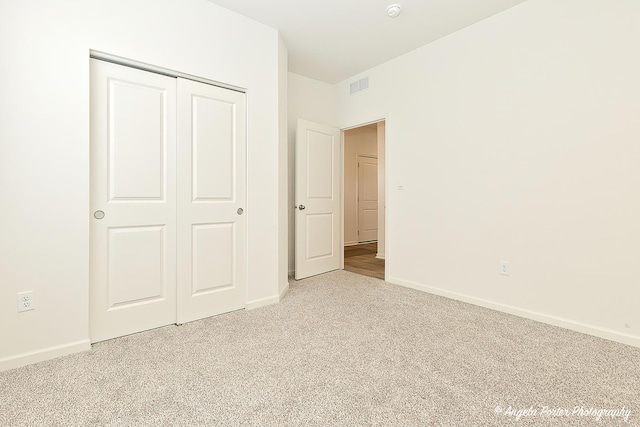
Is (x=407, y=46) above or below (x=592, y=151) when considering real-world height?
above

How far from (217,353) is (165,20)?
256cm

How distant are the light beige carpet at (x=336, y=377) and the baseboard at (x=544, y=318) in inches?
3.3

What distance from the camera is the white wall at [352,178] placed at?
6926 mm

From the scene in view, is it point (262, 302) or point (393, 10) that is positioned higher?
point (393, 10)

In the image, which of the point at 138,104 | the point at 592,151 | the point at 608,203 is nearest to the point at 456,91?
the point at 592,151

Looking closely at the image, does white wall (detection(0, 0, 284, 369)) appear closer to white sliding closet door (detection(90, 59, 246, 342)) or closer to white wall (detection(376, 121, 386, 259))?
white sliding closet door (detection(90, 59, 246, 342))

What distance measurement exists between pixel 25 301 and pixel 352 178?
6028 millimetres

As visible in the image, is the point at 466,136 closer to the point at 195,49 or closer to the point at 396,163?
the point at 396,163

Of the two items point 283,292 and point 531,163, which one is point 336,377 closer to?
point 283,292

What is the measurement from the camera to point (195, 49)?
2508mm

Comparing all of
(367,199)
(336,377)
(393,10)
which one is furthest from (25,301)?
(367,199)

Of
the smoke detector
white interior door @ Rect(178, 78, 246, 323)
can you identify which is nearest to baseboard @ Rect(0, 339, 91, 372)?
white interior door @ Rect(178, 78, 246, 323)

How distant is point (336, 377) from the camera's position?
1699 mm

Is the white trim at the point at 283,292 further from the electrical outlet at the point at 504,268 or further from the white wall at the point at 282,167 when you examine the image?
the electrical outlet at the point at 504,268
